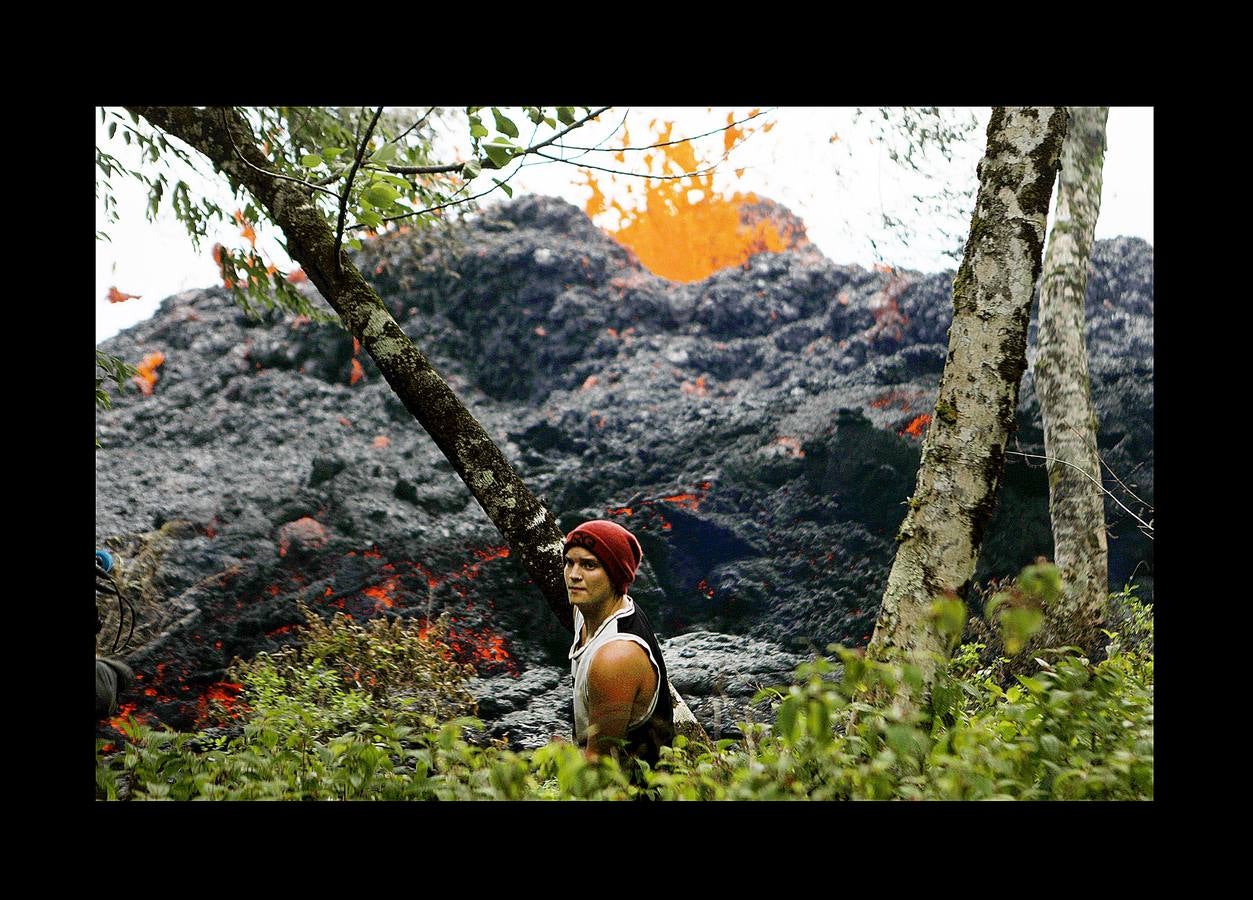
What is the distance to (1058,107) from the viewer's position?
191 centimetres

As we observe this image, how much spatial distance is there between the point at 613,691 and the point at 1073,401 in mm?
2958

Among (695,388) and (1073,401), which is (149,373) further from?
(1073,401)

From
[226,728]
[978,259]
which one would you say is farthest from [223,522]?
[978,259]

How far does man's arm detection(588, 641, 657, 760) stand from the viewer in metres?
1.75

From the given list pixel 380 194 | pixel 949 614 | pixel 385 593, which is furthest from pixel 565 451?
pixel 949 614

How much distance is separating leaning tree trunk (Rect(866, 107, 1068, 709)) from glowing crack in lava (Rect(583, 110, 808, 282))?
8.63ft

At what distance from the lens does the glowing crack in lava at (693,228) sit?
4816 millimetres

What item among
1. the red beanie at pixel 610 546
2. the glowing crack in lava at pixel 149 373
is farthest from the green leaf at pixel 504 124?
the glowing crack in lava at pixel 149 373

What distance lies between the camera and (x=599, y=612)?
1.89m

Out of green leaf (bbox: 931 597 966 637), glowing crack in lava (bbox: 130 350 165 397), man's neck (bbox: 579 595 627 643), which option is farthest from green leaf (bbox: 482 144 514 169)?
glowing crack in lava (bbox: 130 350 165 397)

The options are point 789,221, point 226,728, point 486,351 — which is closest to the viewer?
point 226,728

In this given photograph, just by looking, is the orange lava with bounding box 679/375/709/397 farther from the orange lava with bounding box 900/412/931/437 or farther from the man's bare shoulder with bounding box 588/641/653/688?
the man's bare shoulder with bounding box 588/641/653/688
